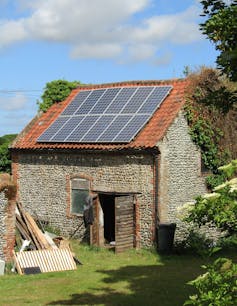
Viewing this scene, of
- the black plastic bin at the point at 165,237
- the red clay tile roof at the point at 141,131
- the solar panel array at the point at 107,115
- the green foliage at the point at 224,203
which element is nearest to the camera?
the green foliage at the point at 224,203

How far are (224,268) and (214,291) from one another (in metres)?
0.34

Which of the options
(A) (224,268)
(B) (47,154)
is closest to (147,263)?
(B) (47,154)

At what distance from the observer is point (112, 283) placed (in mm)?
16453

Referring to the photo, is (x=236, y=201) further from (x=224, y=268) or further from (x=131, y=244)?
(x=131, y=244)

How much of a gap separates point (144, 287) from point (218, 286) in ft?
32.1

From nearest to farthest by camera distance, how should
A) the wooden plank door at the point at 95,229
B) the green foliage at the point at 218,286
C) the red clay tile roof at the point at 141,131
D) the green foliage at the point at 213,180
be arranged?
the green foliage at the point at 218,286 → the red clay tile roof at the point at 141,131 → the wooden plank door at the point at 95,229 → the green foliage at the point at 213,180

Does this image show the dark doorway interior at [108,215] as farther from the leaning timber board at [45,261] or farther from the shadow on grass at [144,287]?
the leaning timber board at [45,261]

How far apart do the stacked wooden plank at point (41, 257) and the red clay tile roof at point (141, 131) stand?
4749 millimetres

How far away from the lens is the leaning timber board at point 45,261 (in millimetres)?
17984

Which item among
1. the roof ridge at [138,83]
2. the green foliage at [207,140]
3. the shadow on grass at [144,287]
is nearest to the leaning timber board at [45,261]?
the shadow on grass at [144,287]

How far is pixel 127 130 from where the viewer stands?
74.6 ft

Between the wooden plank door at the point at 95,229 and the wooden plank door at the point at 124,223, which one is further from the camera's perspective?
the wooden plank door at the point at 95,229

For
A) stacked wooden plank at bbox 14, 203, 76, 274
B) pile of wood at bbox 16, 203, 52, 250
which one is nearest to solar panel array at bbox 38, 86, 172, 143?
pile of wood at bbox 16, 203, 52, 250

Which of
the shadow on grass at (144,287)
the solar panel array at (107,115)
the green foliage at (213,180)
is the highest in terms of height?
the solar panel array at (107,115)
